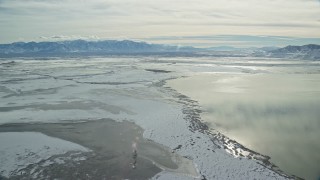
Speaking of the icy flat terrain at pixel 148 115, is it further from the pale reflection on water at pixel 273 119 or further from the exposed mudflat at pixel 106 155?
the pale reflection on water at pixel 273 119

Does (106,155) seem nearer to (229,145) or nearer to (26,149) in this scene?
(26,149)

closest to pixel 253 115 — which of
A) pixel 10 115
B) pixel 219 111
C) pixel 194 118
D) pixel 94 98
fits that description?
pixel 219 111

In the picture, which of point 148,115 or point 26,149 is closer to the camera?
point 26,149

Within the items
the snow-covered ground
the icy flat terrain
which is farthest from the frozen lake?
the snow-covered ground

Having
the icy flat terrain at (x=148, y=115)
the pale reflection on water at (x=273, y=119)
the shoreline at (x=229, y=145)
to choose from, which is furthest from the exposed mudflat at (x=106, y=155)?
the pale reflection on water at (x=273, y=119)

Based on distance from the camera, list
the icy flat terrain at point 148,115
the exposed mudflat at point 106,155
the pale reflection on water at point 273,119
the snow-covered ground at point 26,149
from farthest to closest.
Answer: the pale reflection on water at point 273,119 → the snow-covered ground at point 26,149 → the icy flat terrain at point 148,115 → the exposed mudflat at point 106,155

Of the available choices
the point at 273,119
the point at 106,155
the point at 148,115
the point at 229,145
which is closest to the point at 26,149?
the point at 106,155

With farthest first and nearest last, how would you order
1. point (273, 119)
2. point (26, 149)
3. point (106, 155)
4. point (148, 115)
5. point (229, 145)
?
point (148, 115) < point (273, 119) < point (229, 145) < point (26, 149) < point (106, 155)

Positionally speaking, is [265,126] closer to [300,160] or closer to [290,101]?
[300,160]
